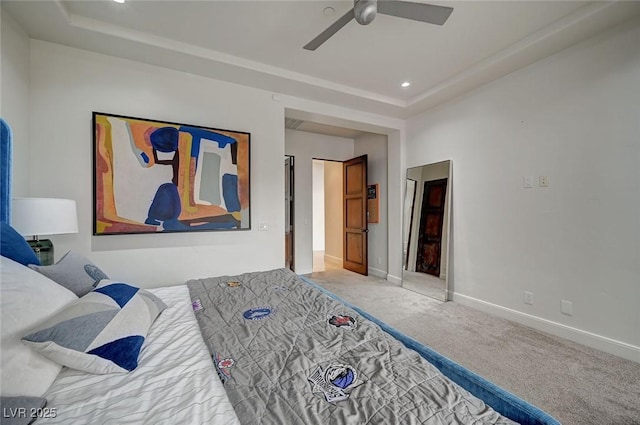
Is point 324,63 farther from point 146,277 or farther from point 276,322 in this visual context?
point 146,277

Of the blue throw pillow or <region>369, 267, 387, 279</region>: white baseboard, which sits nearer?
the blue throw pillow

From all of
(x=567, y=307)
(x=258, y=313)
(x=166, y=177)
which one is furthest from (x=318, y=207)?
(x=258, y=313)

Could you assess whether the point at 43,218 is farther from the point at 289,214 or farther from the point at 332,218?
the point at 332,218

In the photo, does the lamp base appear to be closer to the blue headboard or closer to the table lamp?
the table lamp

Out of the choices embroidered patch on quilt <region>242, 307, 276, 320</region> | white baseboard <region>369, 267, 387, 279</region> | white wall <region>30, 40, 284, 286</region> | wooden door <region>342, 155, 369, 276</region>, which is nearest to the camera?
embroidered patch on quilt <region>242, 307, 276, 320</region>

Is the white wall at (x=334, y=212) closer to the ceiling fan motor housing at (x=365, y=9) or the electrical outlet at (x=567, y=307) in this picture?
the electrical outlet at (x=567, y=307)

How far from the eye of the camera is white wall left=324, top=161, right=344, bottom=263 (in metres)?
6.02

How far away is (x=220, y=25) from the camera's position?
7.33 ft

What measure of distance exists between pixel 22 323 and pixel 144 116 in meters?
2.32

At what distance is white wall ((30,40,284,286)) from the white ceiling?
0.56ft

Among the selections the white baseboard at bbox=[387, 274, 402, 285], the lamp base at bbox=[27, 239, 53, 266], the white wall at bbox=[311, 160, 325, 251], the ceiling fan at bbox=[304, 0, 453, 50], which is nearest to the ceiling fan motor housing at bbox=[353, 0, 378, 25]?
the ceiling fan at bbox=[304, 0, 453, 50]

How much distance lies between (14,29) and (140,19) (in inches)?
35.7

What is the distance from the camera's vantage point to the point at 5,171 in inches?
62.0

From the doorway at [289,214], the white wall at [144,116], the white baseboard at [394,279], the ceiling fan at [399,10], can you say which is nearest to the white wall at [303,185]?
the doorway at [289,214]
